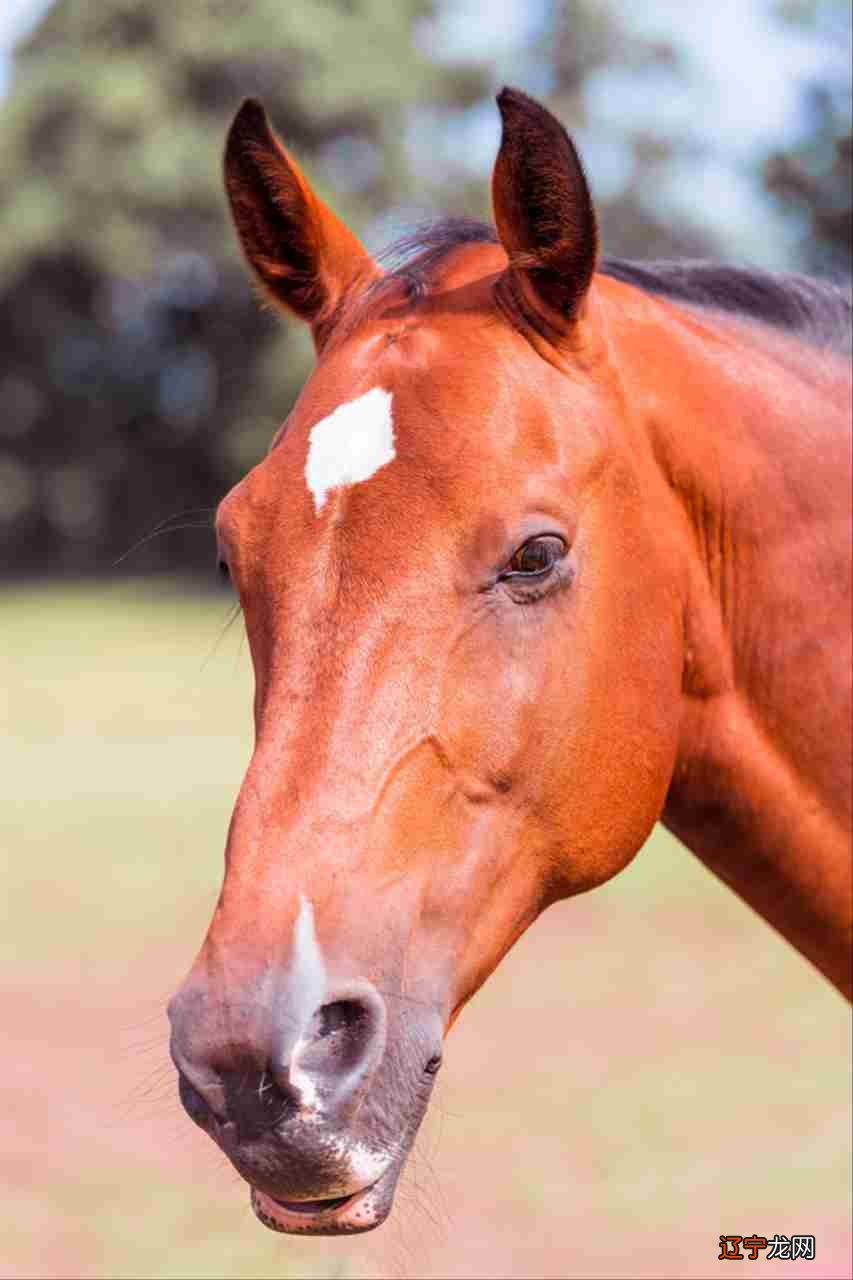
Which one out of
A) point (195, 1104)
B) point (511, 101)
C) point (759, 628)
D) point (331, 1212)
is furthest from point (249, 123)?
point (331, 1212)

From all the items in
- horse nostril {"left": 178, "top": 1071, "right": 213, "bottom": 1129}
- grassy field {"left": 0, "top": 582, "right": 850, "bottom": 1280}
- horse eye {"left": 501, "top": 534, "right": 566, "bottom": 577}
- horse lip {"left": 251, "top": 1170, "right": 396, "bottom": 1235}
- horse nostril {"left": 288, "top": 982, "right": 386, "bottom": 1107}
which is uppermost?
horse eye {"left": 501, "top": 534, "right": 566, "bottom": 577}

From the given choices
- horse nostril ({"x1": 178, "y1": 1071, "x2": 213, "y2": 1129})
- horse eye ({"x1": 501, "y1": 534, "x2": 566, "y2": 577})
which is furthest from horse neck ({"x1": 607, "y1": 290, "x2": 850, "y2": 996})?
horse nostril ({"x1": 178, "y1": 1071, "x2": 213, "y2": 1129})

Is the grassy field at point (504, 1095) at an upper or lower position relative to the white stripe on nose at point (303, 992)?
lower

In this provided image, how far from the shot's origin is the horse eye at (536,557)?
7.98 ft

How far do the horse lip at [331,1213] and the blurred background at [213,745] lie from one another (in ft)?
1.18

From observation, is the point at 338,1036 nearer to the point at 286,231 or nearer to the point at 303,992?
the point at 303,992

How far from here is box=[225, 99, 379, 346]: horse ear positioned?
2.90m

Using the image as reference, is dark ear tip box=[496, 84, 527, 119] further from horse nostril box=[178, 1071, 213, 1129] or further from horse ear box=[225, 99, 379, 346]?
horse nostril box=[178, 1071, 213, 1129]

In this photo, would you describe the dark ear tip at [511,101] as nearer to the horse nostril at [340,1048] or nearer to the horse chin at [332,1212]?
the horse nostril at [340,1048]

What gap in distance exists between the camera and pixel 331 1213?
2.13m

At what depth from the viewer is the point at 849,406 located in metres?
3.13

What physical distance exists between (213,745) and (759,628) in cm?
1389

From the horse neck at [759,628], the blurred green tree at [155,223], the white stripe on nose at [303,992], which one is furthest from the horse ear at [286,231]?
the blurred green tree at [155,223]

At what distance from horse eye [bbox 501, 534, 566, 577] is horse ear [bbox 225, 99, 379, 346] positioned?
81 cm
